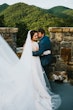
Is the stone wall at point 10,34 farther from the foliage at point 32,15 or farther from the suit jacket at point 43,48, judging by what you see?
the foliage at point 32,15

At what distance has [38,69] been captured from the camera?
8.12 meters

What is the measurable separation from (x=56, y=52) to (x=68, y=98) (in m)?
1.94

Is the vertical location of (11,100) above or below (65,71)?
above

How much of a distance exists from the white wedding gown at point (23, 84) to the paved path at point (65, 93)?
0.43 ft

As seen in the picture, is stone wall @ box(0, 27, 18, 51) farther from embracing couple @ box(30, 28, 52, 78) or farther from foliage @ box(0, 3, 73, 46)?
foliage @ box(0, 3, 73, 46)

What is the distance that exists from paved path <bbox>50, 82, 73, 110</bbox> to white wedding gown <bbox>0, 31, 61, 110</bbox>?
5.1 inches

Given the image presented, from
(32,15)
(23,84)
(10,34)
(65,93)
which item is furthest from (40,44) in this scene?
(32,15)

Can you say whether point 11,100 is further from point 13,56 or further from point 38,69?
point 38,69

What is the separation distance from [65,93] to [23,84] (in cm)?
160

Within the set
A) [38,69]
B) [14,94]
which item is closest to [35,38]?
[38,69]

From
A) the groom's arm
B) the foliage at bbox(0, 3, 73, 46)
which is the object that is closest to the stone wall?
the groom's arm

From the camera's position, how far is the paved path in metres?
7.36

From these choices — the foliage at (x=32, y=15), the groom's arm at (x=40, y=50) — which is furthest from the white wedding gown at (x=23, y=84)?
the foliage at (x=32, y=15)

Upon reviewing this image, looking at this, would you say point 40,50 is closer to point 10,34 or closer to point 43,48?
point 43,48
